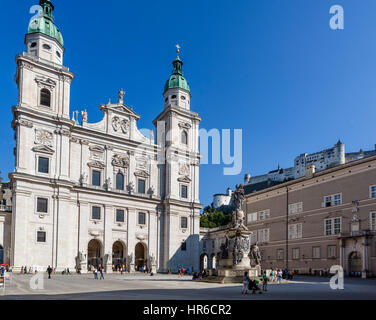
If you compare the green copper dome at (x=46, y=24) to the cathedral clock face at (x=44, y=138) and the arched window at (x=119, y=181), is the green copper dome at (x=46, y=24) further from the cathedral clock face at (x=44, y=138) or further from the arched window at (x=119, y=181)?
the arched window at (x=119, y=181)

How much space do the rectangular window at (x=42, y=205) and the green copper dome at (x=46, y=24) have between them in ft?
68.3

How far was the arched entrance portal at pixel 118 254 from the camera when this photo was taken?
2282 inches

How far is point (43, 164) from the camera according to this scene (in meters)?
51.1

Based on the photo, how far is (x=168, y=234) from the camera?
2402 inches

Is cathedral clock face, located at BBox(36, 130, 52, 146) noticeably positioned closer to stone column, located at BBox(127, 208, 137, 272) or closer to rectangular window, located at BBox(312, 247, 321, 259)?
stone column, located at BBox(127, 208, 137, 272)

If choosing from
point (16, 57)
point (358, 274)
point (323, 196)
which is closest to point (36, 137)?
point (16, 57)

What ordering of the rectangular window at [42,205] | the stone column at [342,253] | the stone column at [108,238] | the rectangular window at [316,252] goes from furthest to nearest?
the stone column at [108,238], the rectangular window at [316,252], the rectangular window at [42,205], the stone column at [342,253]

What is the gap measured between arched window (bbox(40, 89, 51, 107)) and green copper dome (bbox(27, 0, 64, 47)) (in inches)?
286

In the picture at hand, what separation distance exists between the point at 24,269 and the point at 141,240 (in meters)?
17.4

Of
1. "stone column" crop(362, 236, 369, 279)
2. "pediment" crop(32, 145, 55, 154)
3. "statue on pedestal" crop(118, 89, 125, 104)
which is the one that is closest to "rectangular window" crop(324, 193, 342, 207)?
"stone column" crop(362, 236, 369, 279)

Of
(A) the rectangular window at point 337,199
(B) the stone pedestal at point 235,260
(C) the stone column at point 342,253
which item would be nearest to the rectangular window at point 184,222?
(A) the rectangular window at point 337,199

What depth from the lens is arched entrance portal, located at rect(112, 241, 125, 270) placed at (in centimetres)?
5797

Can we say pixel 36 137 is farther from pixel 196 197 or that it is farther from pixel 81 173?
pixel 196 197

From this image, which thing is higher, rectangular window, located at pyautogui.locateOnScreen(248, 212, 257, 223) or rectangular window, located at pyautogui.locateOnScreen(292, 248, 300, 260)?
rectangular window, located at pyautogui.locateOnScreen(248, 212, 257, 223)
